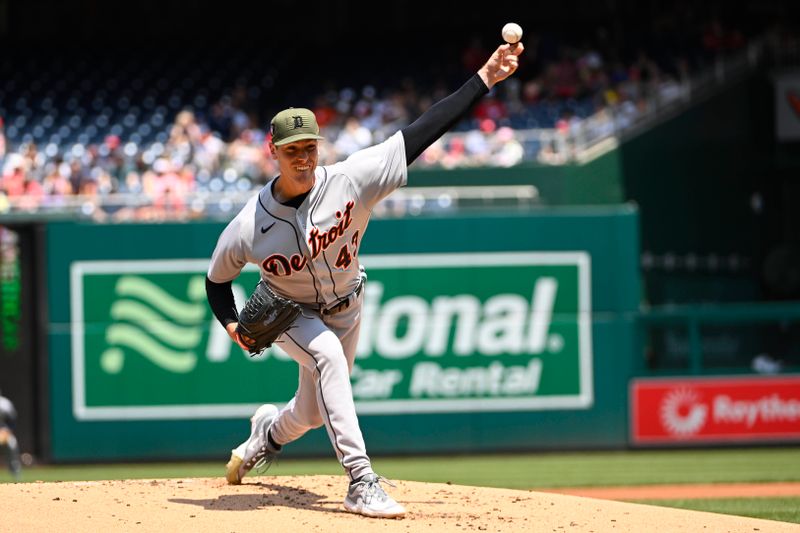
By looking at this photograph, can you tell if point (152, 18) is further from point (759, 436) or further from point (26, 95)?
point (759, 436)

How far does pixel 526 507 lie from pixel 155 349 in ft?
25.2

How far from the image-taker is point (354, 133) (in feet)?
58.0

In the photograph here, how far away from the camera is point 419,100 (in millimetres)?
20641

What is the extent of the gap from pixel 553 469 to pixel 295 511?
6.54 m

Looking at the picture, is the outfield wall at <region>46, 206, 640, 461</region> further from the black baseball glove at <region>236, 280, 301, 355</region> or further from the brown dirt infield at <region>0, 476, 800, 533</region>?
the black baseball glove at <region>236, 280, 301, 355</region>

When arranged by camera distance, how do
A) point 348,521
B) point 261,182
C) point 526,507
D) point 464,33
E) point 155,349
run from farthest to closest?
1. point 464,33
2. point 261,182
3. point 155,349
4. point 526,507
5. point 348,521

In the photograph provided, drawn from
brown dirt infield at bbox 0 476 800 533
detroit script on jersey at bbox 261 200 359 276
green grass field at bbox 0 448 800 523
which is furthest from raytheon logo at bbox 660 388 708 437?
detroit script on jersey at bbox 261 200 359 276

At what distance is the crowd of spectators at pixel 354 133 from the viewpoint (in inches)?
628

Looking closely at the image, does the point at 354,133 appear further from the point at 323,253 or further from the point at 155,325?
the point at 323,253

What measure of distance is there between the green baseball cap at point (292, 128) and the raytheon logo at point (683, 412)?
28.2 feet

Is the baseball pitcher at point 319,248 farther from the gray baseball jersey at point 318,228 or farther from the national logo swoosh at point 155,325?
the national logo swoosh at point 155,325

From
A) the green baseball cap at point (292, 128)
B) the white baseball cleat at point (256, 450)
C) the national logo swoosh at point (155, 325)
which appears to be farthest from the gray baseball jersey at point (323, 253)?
the national logo swoosh at point (155, 325)

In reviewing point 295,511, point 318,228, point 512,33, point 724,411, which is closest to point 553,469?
point 724,411

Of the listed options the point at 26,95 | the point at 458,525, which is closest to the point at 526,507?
the point at 458,525
